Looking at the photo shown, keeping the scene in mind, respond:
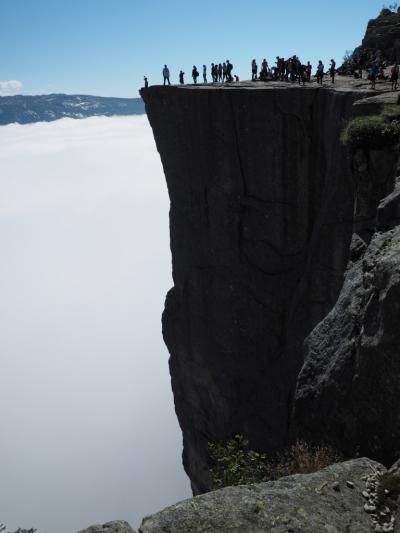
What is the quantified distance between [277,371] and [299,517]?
2288cm

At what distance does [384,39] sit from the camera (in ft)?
152

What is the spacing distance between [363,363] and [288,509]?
4990mm

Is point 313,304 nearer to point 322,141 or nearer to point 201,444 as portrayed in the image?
point 322,141

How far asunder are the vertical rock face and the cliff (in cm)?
8

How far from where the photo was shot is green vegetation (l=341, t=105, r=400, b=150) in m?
19.1

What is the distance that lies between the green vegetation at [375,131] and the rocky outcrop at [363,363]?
3635 millimetres

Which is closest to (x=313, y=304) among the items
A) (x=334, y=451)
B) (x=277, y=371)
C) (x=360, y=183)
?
(x=277, y=371)

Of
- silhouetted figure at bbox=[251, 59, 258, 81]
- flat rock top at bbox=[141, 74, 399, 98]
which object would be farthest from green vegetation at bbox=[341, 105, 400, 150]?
silhouetted figure at bbox=[251, 59, 258, 81]

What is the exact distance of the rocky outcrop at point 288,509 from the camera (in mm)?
9562

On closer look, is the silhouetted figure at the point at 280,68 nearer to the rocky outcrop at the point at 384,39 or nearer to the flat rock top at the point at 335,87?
the flat rock top at the point at 335,87

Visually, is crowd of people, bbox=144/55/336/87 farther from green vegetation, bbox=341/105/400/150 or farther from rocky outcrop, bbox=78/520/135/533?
rocky outcrop, bbox=78/520/135/533

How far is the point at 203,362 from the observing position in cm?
3962

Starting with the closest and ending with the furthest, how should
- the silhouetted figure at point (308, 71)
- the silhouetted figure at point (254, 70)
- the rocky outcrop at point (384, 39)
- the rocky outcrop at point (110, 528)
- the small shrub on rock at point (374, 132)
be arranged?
the rocky outcrop at point (110, 528)
the small shrub on rock at point (374, 132)
the silhouetted figure at point (308, 71)
the silhouetted figure at point (254, 70)
the rocky outcrop at point (384, 39)

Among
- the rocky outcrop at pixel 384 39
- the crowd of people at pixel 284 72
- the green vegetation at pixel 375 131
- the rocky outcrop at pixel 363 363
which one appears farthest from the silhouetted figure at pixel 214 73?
the rocky outcrop at pixel 363 363
